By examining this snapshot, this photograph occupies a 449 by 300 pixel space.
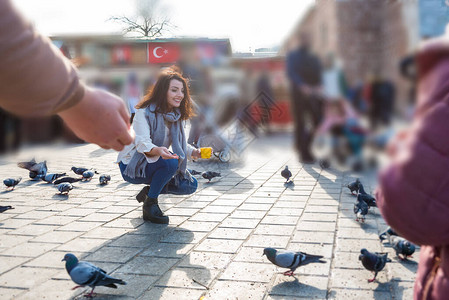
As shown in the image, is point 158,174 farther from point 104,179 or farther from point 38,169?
point 38,169

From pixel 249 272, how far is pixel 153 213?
1.86m

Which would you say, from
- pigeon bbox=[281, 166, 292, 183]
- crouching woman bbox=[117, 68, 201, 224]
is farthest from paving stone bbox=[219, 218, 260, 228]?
pigeon bbox=[281, 166, 292, 183]

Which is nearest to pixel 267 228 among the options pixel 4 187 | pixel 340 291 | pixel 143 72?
pixel 340 291

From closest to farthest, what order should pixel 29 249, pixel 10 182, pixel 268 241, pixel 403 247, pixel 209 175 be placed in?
pixel 403 247 < pixel 29 249 < pixel 268 241 < pixel 10 182 < pixel 209 175

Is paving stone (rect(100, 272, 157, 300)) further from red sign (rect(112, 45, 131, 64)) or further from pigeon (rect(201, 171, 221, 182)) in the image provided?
pigeon (rect(201, 171, 221, 182))

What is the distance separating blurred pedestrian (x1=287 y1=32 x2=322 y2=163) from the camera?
799mm

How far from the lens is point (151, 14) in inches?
42.3

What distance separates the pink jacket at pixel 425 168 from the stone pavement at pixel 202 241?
0.96 ft

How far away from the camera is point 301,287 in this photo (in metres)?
3.62

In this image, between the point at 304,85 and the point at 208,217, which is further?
the point at 208,217

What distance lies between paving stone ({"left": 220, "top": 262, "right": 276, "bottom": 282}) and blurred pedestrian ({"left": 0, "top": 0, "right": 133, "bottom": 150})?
8.38 ft

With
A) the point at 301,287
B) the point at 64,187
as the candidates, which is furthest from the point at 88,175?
the point at 301,287

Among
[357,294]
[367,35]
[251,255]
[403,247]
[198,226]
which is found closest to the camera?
[367,35]

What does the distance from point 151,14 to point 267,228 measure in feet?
14.1
